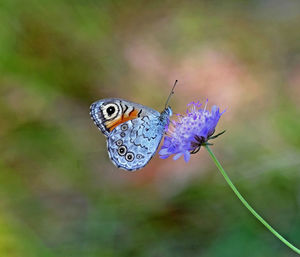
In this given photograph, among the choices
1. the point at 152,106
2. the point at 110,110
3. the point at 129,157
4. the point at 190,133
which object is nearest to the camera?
the point at 190,133

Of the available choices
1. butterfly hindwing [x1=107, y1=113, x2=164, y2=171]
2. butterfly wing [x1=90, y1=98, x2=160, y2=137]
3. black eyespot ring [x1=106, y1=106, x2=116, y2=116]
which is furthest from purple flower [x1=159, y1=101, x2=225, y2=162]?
black eyespot ring [x1=106, y1=106, x2=116, y2=116]

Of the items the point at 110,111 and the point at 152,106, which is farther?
the point at 152,106

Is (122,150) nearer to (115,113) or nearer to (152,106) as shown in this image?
(115,113)

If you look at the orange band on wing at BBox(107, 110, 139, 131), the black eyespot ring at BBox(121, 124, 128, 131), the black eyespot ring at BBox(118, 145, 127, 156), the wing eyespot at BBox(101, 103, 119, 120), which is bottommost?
the black eyespot ring at BBox(118, 145, 127, 156)

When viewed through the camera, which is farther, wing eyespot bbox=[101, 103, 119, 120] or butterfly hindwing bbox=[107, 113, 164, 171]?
wing eyespot bbox=[101, 103, 119, 120]

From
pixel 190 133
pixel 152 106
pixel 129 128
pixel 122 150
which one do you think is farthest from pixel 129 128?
pixel 152 106

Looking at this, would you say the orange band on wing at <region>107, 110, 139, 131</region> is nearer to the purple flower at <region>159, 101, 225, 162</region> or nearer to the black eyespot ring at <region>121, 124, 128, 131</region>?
the black eyespot ring at <region>121, 124, 128, 131</region>

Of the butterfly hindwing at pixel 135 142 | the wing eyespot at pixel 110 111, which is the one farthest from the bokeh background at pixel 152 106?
the wing eyespot at pixel 110 111

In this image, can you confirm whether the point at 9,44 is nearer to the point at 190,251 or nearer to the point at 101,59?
the point at 101,59
